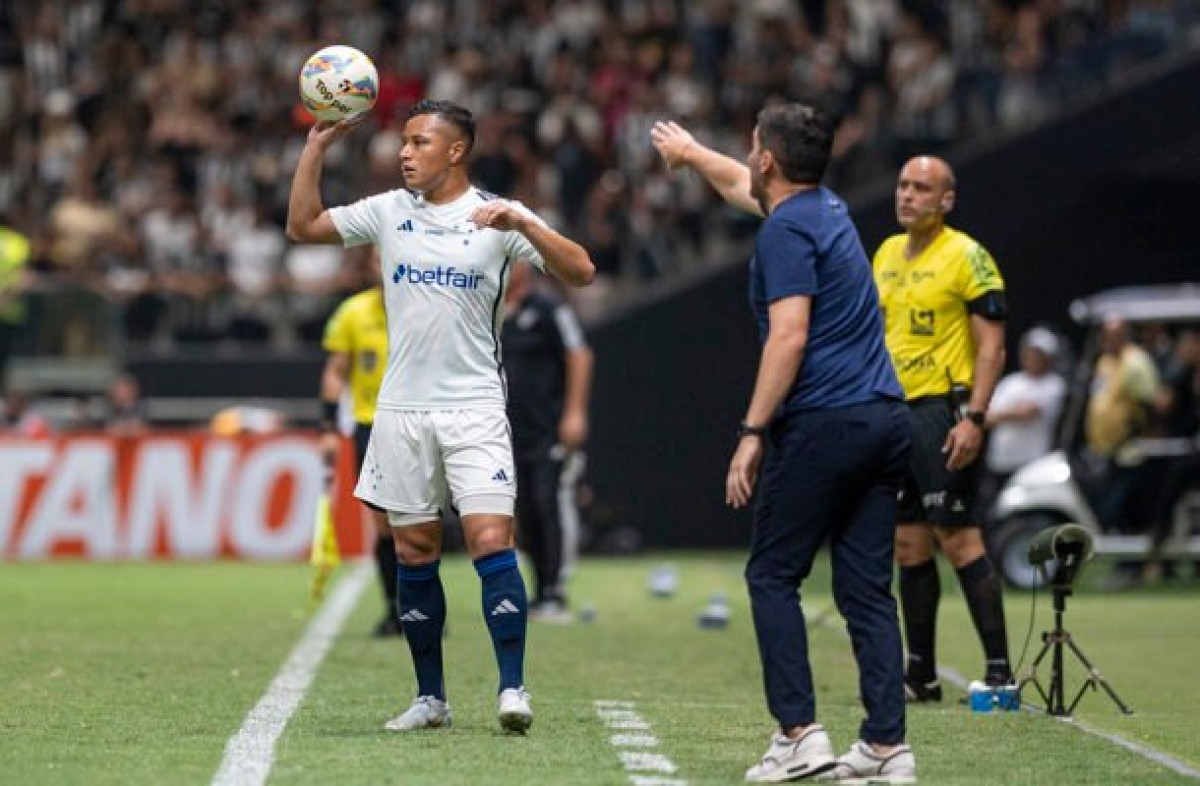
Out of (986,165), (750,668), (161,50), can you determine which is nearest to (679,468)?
(986,165)

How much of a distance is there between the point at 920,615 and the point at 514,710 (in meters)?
2.56

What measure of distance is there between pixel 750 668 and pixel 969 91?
1293cm

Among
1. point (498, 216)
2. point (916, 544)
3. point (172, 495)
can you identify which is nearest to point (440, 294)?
point (498, 216)

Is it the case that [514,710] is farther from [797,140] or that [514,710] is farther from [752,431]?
[797,140]

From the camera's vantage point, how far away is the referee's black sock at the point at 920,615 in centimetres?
1052

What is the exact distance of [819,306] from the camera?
25.6 feet

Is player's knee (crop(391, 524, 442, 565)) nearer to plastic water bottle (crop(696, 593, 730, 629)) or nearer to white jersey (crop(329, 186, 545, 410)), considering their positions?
white jersey (crop(329, 186, 545, 410))

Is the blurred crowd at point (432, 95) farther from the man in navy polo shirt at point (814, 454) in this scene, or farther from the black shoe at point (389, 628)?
the man in navy polo shirt at point (814, 454)

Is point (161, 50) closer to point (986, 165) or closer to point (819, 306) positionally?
point (986, 165)

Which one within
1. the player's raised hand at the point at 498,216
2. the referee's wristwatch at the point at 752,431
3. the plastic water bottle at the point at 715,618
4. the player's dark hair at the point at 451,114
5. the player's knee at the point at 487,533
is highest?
the player's dark hair at the point at 451,114

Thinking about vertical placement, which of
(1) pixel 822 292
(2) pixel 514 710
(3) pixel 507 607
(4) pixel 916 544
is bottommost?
(2) pixel 514 710

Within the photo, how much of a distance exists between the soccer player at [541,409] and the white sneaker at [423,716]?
19.8 ft

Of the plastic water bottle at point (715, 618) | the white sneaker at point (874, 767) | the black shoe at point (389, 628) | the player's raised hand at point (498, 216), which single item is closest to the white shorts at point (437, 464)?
the player's raised hand at point (498, 216)

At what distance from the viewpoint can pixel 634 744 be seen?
28.3 feet
